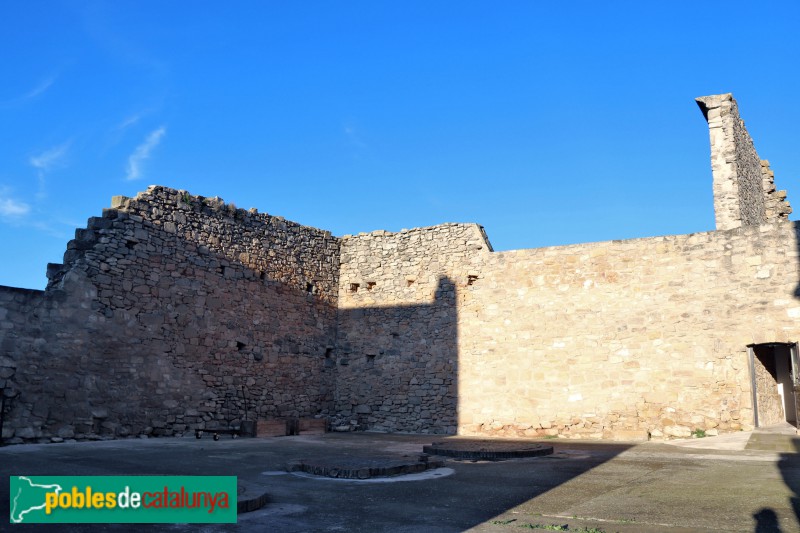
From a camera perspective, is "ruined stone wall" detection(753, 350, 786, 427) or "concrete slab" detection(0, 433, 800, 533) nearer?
"concrete slab" detection(0, 433, 800, 533)

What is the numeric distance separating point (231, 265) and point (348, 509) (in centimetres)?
972

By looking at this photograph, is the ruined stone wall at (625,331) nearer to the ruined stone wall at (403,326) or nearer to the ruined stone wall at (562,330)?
the ruined stone wall at (562,330)

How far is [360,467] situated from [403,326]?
8.43 m

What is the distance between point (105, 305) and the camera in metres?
11.9

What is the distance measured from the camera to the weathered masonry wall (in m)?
13.1

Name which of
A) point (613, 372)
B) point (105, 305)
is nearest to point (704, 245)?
point (613, 372)

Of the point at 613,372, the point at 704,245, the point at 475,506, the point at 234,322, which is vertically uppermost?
the point at 704,245

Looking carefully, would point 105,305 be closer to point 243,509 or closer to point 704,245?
point 243,509

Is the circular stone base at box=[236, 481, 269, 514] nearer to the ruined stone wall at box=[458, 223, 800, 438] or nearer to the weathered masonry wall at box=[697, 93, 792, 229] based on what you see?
the ruined stone wall at box=[458, 223, 800, 438]

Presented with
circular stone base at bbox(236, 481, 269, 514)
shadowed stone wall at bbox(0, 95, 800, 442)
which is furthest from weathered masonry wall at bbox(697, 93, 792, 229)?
circular stone base at bbox(236, 481, 269, 514)

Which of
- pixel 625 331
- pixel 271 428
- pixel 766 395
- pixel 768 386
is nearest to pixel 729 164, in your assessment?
pixel 625 331

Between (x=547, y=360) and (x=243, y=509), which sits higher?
(x=547, y=360)

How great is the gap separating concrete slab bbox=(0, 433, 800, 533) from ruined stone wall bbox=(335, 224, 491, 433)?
4.61 m

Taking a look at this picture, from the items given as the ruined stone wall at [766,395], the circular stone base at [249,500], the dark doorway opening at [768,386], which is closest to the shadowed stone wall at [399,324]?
the dark doorway opening at [768,386]
